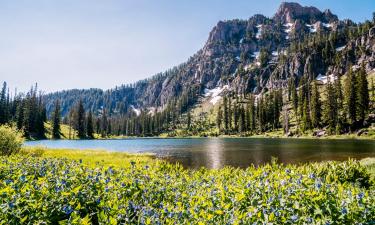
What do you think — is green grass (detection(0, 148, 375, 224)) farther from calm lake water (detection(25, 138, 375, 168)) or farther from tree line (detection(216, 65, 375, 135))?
tree line (detection(216, 65, 375, 135))

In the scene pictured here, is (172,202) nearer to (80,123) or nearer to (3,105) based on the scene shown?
(3,105)

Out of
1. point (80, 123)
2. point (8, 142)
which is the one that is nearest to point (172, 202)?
point (8, 142)

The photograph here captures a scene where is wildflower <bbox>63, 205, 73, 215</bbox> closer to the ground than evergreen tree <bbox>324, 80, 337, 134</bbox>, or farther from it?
closer to the ground

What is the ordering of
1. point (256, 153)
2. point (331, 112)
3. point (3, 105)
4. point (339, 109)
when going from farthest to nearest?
1. point (3, 105)
2. point (339, 109)
3. point (331, 112)
4. point (256, 153)

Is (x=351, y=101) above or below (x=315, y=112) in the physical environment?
above

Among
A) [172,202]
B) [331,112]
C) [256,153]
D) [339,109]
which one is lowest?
[256,153]

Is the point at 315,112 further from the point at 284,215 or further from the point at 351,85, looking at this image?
the point at 284,215

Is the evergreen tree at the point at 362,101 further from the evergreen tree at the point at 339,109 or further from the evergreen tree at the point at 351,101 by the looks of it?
the evergreen tree at the point at 339,109

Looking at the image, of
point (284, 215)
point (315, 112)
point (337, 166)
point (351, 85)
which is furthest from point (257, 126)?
point (284, 215)

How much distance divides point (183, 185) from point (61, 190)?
4.00 metres

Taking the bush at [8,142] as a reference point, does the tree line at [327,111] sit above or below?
above

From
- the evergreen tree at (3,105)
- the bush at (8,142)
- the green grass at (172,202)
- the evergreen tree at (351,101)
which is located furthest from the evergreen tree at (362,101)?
the evergreen tree at (3,105)

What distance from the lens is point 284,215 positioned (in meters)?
6.83

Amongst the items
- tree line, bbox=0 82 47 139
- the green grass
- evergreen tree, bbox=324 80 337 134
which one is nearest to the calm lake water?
the green grass
